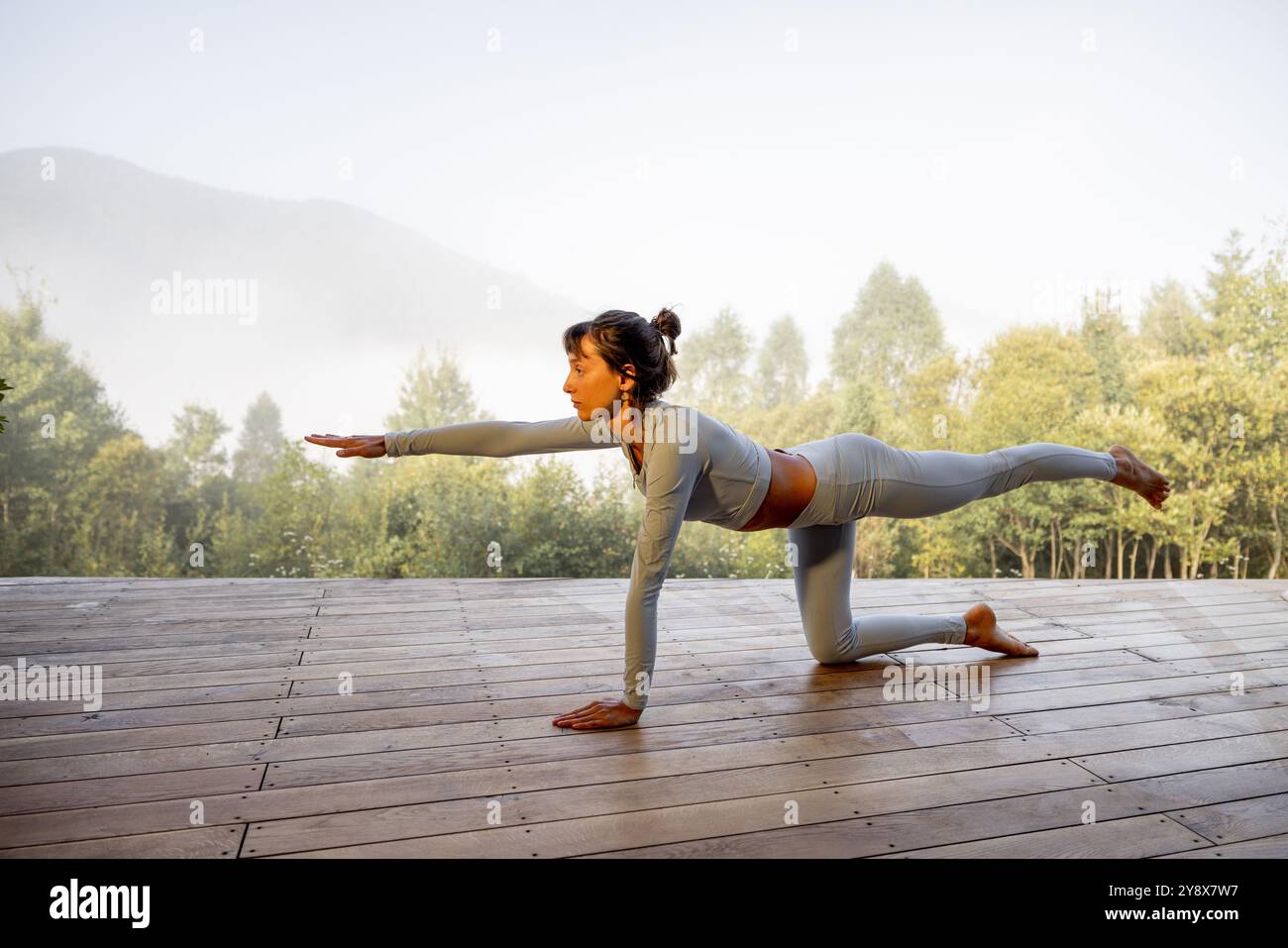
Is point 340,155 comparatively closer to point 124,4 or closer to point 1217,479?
point 124,4

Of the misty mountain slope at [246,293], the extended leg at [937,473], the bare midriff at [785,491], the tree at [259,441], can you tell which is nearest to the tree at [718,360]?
the misty mountain slope at [246,293]

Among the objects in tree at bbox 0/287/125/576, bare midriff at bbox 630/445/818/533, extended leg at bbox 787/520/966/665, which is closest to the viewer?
bare midriff at bbox 630/445/818/533

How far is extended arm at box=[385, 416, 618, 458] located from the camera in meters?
2.57

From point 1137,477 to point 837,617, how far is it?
3.52 ft

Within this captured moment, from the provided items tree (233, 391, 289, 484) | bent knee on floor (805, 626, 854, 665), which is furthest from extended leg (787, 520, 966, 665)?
tree (233, 391, 289, 484)

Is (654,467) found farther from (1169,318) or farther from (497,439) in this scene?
(1169,318)

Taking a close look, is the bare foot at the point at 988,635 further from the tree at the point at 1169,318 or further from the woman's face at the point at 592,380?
the tree at the point at 1169,318

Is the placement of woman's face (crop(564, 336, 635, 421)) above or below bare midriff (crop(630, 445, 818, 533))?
above

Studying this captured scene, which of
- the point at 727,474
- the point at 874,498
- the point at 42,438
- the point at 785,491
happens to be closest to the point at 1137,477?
the point at 874,498

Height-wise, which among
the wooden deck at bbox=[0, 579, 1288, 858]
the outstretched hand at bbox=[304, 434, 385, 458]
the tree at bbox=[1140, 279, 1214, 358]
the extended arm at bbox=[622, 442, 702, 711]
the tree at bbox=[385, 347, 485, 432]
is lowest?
the wooden deck at bbox=[0, 579, 1288, 858]

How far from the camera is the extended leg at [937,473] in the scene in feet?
8.66

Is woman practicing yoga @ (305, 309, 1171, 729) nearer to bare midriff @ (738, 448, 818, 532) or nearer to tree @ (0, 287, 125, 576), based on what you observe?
bare midriff @ (738, 448, 818, 532)

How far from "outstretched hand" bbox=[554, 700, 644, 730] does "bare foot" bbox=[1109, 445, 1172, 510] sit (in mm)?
1704

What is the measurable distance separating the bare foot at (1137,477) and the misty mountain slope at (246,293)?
655 centimetres
